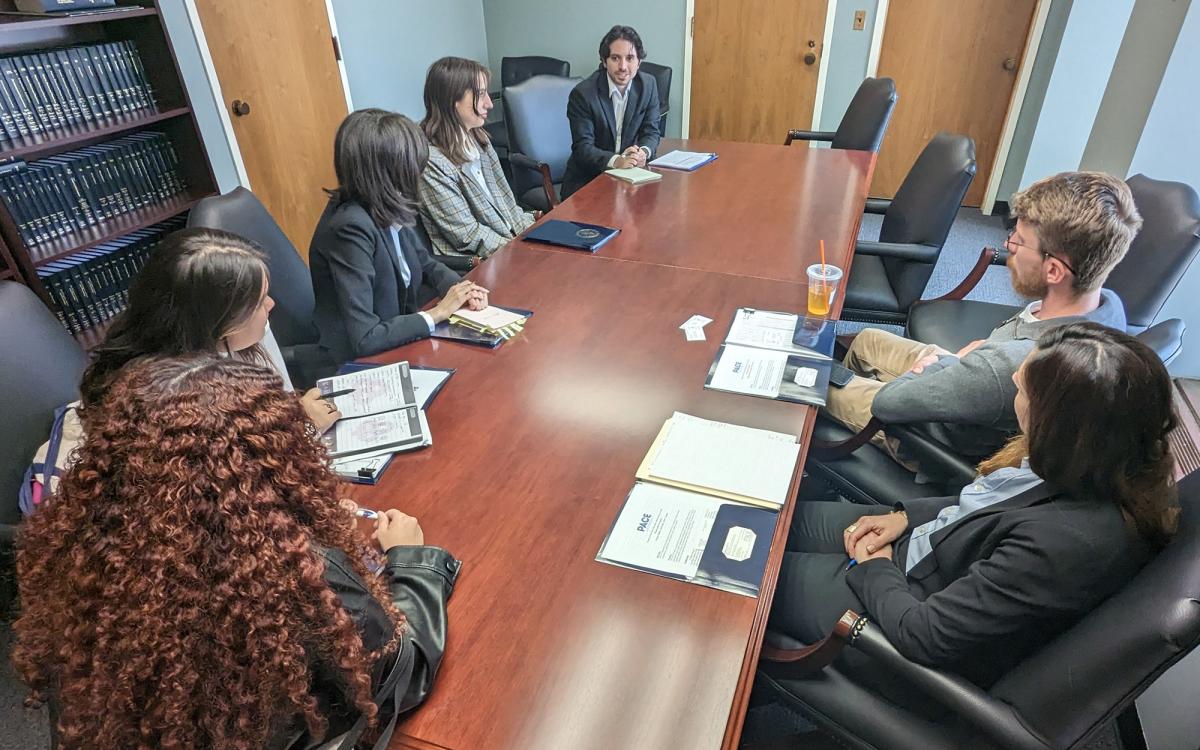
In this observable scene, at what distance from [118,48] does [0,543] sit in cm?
200

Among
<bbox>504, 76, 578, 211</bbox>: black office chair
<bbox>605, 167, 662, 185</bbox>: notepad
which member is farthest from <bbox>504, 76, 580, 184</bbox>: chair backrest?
<bbox>605, 167, 662, 185</bbox>: notepad

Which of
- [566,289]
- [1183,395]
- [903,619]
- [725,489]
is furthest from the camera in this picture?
[1183,395]

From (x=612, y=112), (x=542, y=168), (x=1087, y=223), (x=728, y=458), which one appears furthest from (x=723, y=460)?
(x=612, y=112)

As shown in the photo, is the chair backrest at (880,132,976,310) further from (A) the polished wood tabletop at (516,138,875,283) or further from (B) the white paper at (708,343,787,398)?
(B) the white paper at (708,343,787,398)

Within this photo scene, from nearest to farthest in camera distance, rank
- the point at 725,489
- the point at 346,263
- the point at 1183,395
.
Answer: the point at 725,489
the point at 346,263
the point at 1183,395

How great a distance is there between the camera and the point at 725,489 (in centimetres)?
122

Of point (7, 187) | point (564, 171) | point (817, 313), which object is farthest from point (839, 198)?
point (7, 187)

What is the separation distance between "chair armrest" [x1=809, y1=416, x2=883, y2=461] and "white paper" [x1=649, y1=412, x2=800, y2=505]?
325mm

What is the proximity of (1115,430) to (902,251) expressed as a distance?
157 centimetres

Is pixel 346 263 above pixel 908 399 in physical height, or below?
above

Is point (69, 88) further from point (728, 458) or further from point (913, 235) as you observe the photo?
point (913, 235)

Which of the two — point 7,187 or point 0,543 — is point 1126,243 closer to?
point 0,543

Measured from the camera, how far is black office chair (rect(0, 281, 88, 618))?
1.48 m

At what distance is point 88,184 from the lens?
245 cm
